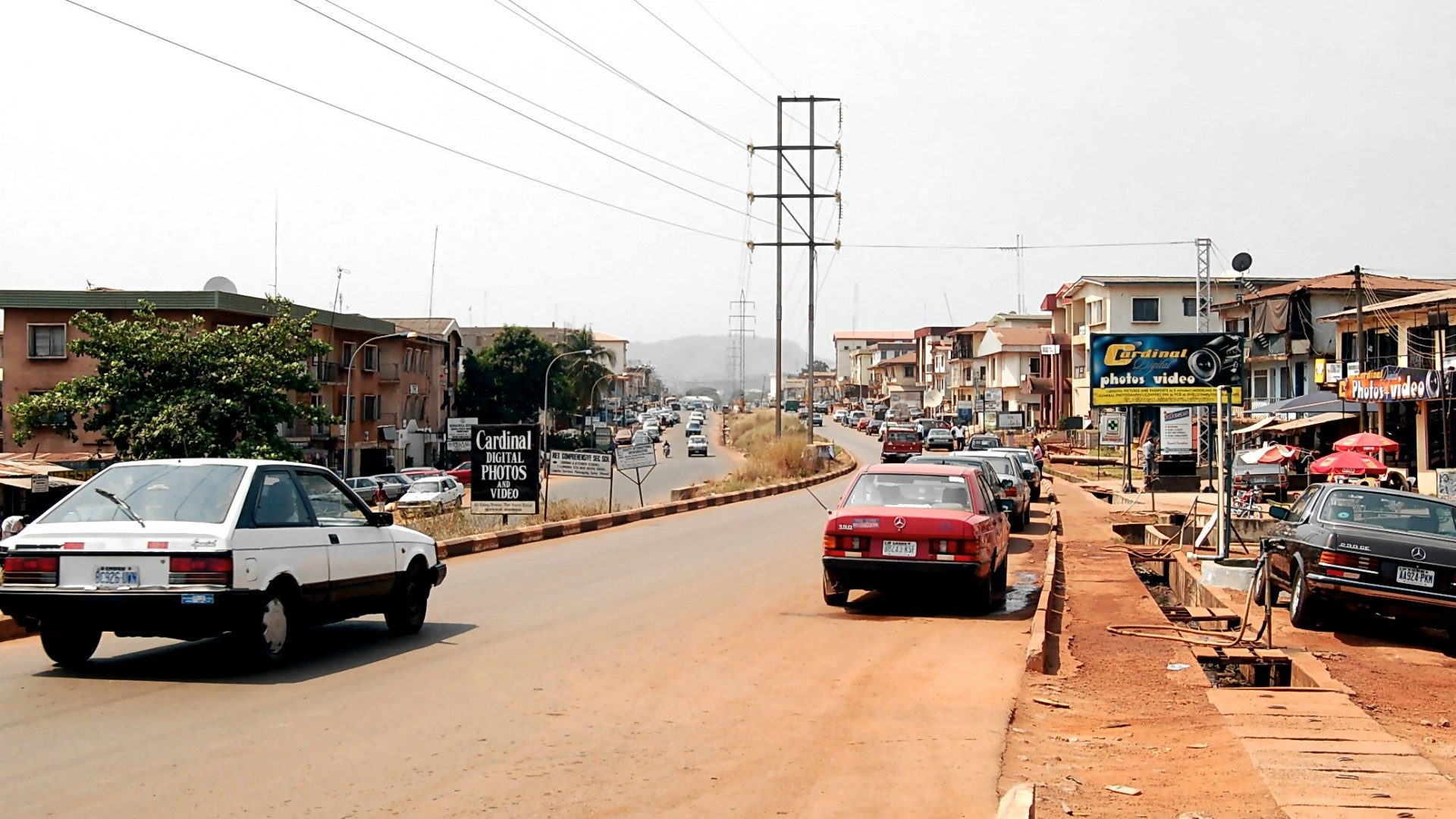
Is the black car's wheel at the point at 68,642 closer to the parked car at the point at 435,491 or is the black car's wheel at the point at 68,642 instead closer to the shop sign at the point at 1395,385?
the parked car at the point at 435,491

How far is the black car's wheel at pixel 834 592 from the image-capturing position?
563 inches

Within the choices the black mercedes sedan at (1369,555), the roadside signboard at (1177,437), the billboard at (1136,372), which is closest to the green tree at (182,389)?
the billboard at (1136,372)

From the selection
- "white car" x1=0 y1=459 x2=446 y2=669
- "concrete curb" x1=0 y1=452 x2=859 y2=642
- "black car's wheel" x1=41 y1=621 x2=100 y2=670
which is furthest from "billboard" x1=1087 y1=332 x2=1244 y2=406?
"black car's wheel" x1=41 y1=621 x2=100 y2=670

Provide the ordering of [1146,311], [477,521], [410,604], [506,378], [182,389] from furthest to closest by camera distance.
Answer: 1. [506,378]
2. [1146,311]
3. [182,389]
4. [477,521]
5. [410,604]

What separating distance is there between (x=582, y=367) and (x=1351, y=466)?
252 ft

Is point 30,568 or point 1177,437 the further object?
point 1177,437

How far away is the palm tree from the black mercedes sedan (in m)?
88.1

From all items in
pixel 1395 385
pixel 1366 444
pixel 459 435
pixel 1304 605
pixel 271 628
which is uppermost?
pixel 1395 385

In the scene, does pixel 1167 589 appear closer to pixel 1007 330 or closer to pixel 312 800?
A: pixel 312 800

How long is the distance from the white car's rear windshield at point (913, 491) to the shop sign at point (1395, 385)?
108 ft

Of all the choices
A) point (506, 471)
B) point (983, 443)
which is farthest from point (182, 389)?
point (983, 443)

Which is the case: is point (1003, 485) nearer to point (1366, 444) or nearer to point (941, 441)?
point (1366, 444)

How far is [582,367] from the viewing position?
104062mm

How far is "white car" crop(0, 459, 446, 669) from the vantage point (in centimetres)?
901
